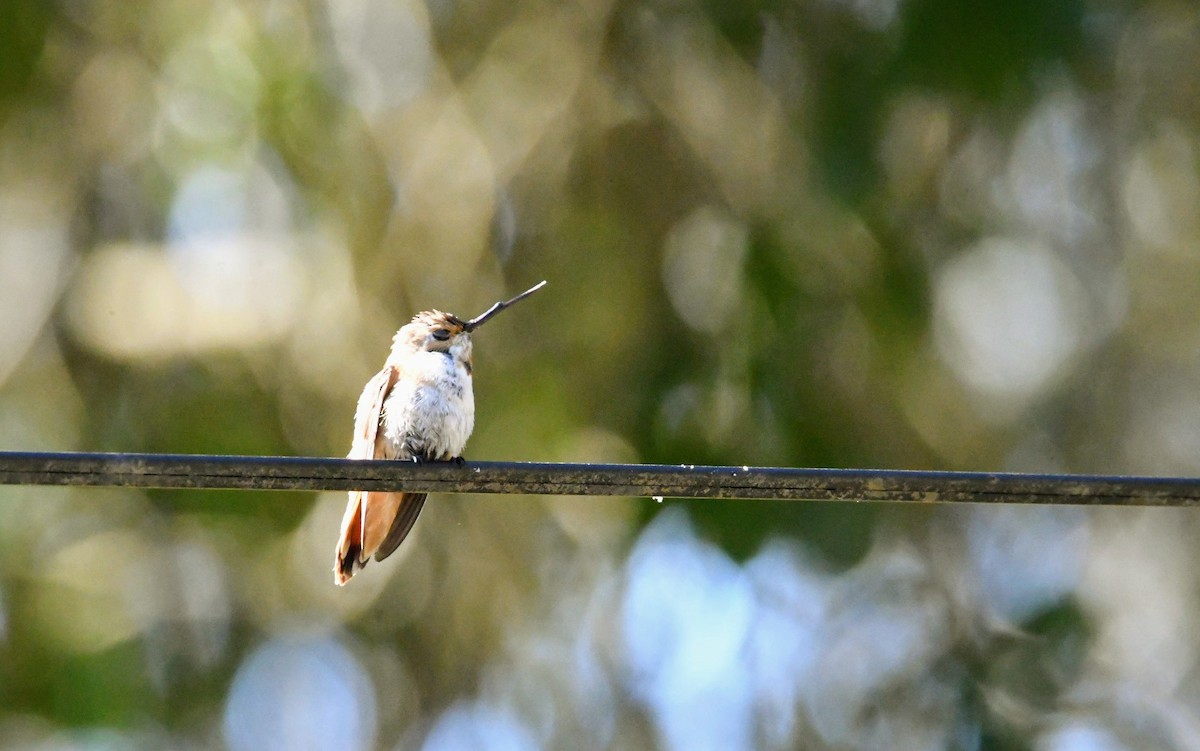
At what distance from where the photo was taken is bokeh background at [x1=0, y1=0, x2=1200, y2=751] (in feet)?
29.7

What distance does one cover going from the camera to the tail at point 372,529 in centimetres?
590

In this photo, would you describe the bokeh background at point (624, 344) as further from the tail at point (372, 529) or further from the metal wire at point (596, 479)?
the metal wire at point (596, 479)

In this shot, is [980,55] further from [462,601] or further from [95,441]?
[95,441]

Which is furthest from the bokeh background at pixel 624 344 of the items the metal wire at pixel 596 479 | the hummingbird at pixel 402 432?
the metal wire at pixel 596 479

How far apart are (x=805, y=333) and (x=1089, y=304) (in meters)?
2.17

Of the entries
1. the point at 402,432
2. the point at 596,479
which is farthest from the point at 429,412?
the point at 596,479

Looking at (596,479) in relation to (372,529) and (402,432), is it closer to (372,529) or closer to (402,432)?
(402,432)

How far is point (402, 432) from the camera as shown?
592 centimetres

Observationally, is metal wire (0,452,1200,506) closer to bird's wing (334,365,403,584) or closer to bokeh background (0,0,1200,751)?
bird's wing (334,365,403,584)

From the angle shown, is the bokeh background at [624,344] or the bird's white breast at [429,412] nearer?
the bird's white breast at [429,412]

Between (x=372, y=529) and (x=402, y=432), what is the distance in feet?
1.45

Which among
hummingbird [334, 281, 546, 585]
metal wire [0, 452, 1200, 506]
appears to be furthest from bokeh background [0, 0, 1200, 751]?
metal wire [0, 452, 1200, 506]

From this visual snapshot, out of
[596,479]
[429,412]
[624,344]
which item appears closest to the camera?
[596,479]

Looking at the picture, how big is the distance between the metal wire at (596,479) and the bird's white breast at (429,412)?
2.05m
